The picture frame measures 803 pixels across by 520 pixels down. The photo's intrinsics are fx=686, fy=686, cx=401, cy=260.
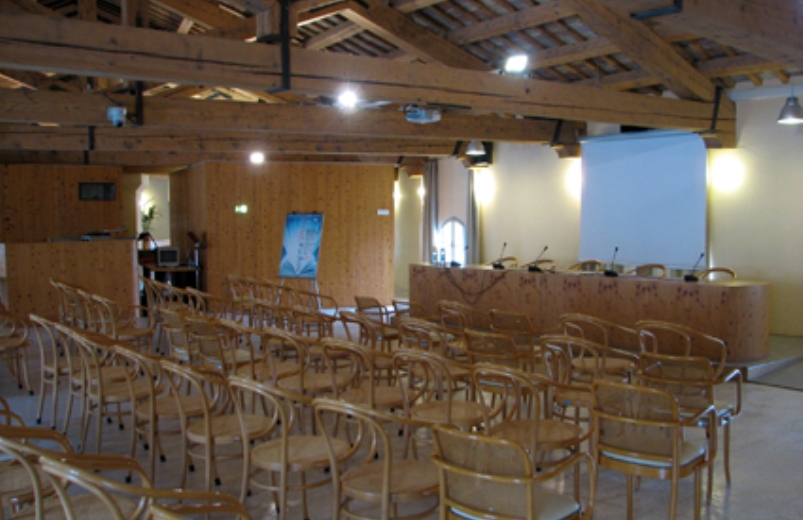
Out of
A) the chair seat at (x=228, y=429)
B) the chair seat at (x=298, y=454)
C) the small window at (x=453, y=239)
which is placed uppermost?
the small window at (x=453, y=239)

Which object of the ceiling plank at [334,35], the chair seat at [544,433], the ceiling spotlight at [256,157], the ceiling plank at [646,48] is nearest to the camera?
the chair seat at [544,433]

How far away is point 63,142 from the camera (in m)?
9.64

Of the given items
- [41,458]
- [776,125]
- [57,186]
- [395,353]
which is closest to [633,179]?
[776,125]

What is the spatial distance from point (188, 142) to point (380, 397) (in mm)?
7642

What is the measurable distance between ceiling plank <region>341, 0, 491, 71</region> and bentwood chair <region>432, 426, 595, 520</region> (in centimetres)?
729

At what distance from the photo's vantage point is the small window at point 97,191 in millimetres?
14836

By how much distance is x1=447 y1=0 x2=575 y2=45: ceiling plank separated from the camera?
8273 millimetres

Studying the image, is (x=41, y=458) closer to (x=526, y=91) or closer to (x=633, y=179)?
(x=526, y=91)

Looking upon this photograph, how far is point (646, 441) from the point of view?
3576 mm

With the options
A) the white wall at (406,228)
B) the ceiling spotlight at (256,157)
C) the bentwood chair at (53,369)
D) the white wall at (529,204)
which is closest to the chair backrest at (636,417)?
the bentwood chair at (53,369)

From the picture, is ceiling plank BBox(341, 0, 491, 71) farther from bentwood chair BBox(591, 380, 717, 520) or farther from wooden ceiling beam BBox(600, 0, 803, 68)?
bentwood chair BBox(591, 380, 717, 520)

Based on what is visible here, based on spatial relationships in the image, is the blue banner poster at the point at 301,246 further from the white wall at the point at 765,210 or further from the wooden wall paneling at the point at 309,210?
the white wall at the point at 765,210

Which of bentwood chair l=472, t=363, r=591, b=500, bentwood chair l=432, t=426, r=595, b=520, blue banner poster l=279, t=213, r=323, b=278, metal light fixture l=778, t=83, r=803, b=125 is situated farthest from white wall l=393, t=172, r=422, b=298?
bentwood chair l=432, t=426, r=595, b=520

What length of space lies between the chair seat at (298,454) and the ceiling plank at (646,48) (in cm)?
475
